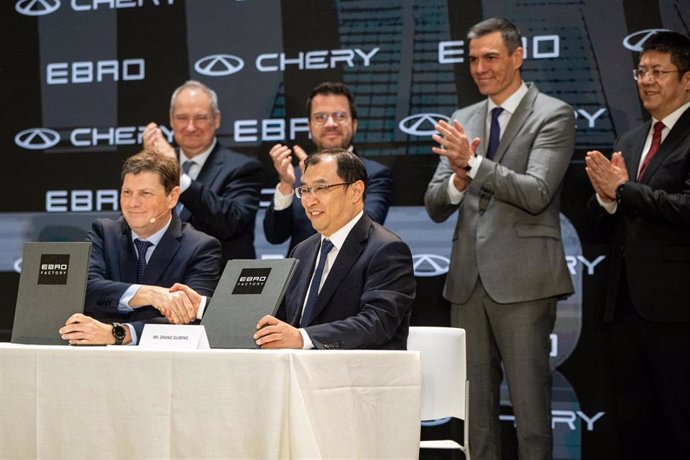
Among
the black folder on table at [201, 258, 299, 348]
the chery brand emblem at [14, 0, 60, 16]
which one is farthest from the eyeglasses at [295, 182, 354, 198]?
the chery brand emblem at [14, 0, 60, 16]

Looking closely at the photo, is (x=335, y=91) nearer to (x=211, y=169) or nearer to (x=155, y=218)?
(x=211, y=169)

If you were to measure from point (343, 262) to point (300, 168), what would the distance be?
161cm

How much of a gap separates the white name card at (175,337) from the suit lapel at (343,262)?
22.1 inches

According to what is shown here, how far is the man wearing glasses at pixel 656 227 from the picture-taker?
426 centimetres

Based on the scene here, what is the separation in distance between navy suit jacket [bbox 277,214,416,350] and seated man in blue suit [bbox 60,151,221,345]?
464 millimetres

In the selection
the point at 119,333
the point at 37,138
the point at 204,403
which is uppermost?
the point at 37,138

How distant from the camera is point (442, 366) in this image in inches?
147

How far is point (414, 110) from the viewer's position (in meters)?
5.44

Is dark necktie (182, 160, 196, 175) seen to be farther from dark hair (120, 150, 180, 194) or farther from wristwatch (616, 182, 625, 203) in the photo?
wristwatch (616, 182, 625, 203)

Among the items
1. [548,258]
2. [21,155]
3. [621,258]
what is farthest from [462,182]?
[21,155]

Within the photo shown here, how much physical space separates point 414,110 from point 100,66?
2.04 meters

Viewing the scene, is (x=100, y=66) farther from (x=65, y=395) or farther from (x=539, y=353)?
(x=65, y=395)

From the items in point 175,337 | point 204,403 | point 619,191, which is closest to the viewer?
point 204,403

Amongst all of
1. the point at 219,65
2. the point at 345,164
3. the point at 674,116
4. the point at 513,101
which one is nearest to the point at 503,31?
the point at 513,101
